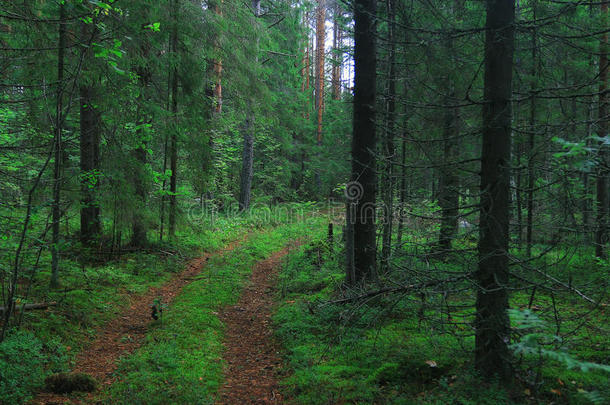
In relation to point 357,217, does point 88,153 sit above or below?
above

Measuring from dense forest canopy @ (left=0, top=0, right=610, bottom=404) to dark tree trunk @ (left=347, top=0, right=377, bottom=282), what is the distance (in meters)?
0.04

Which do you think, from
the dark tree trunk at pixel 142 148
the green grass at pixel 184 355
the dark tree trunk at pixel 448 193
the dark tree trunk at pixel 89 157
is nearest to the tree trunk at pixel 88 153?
the dark tree trunk at pixel 89 157

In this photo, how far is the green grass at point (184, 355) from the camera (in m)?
4.62

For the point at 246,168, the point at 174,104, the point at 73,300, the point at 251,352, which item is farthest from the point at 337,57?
the point at 251,352

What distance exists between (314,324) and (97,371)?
3568 millimetres

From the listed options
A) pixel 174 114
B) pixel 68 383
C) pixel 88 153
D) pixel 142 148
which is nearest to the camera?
pixel 68 383

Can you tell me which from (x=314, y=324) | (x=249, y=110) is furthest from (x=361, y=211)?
(x=249, y=110)

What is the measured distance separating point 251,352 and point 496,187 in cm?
486

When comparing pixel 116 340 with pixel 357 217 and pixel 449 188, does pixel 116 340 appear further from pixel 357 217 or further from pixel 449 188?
pixel 449 188

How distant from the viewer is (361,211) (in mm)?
7348

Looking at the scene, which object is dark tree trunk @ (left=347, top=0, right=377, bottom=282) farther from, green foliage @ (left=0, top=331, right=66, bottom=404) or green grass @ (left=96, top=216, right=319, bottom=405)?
green foliage @ (left=0, top=331, right=66, bottom=404)

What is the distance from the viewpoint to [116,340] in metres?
6.32

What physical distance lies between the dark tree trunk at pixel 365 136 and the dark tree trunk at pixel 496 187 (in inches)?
121

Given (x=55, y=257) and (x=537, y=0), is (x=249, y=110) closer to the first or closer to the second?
(x=55, y=257)
